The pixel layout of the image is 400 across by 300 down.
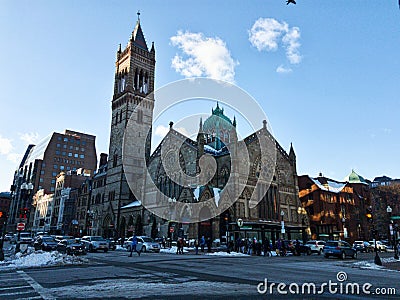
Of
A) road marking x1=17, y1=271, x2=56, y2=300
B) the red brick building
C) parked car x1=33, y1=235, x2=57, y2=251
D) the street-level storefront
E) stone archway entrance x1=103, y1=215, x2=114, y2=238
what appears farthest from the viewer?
the red brick building

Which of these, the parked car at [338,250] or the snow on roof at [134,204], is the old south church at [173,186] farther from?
the parked car at [338,250]

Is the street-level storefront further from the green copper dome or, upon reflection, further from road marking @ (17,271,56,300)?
road marking @ (17,271,56,300)

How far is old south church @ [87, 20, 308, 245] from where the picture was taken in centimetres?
4556

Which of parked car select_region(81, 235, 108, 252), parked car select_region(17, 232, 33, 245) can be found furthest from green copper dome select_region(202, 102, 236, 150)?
parked car select_region(81, 235, 108, 252)

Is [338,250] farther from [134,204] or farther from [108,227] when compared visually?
[108,227]

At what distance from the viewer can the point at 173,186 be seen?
2066 inches

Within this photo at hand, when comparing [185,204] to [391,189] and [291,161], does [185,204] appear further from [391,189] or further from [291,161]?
[391,189]

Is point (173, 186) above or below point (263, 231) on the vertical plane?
above

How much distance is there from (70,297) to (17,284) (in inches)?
156

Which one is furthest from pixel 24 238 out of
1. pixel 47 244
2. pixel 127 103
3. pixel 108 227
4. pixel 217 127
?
pixel 217 127

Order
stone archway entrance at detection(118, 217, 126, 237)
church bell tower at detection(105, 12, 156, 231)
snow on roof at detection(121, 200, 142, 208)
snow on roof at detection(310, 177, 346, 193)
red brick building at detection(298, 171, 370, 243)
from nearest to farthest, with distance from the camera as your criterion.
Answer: snow on roof at detection(121, 200, 142, 208), stone archway entrance at detection(118, 217, 126, 237), red brick building at detection(298, 171, 370, 243), church bell tower at detection(105, 12, 156, 231), snow on roof at detection(310, 177, 346, 193)

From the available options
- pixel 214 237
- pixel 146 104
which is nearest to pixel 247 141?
pixel 214 237

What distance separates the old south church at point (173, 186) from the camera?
4556 cm

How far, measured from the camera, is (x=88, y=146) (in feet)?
429
